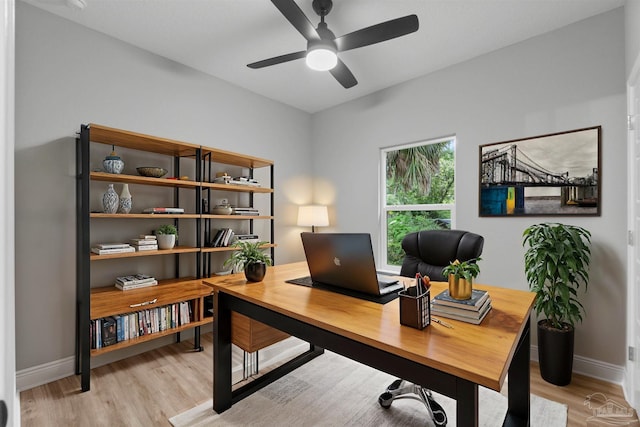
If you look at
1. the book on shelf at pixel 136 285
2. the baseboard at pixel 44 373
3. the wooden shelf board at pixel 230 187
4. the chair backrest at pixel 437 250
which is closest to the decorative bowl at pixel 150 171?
the wooden shelf board at pixel 230 187

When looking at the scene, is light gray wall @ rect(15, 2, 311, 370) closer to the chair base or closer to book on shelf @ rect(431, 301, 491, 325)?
the chair base

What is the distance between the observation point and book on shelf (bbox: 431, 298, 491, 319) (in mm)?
1091

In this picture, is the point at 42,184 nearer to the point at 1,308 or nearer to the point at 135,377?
the point at 135,377

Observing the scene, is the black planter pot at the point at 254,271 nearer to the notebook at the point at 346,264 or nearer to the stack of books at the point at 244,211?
the notebook at the point at 346,264

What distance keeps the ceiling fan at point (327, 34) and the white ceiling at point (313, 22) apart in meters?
0.30

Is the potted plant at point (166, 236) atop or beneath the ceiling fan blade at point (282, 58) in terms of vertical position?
beneath

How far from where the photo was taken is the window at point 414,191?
3164mm

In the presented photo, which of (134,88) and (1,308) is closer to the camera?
(1,308)

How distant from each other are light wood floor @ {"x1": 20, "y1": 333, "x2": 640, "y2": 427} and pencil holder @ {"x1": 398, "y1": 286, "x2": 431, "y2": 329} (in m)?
1.50

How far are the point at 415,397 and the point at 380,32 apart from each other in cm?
223

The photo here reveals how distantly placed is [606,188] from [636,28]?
1013mm

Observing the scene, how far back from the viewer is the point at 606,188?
221 cm

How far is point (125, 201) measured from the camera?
2.44 metres

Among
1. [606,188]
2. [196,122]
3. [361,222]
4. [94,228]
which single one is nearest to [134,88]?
[196,122]
